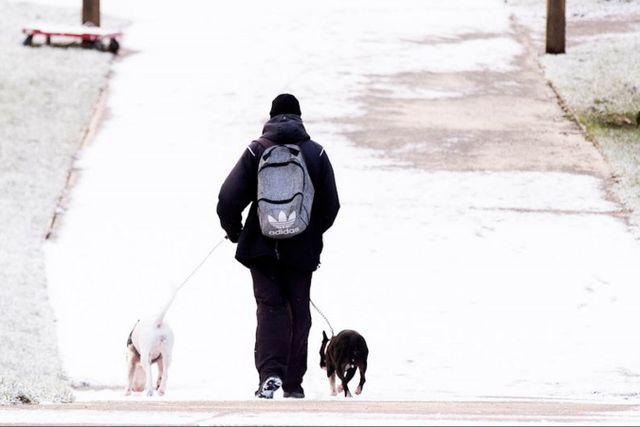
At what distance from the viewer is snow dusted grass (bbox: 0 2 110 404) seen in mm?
10156

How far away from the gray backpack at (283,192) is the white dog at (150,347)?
733mm

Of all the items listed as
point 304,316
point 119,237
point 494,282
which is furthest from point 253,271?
point 119,237

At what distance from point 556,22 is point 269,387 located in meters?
14.7

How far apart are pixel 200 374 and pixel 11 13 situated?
16.1m

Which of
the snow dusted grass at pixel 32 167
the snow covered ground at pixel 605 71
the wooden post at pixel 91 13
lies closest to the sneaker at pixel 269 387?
the snow dusted grass at pixel 32 167

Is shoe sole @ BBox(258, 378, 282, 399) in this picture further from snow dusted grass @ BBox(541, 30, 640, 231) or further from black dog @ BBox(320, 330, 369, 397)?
snow dusted grass @ BBox(541, 30, 640, 231)

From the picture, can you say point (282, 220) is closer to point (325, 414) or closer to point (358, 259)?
point (325, 414)

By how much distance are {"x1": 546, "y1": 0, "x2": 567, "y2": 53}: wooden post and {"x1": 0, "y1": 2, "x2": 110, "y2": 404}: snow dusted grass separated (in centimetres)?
625

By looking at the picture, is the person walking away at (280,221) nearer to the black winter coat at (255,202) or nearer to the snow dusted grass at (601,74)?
the black winter coat at (255,202)

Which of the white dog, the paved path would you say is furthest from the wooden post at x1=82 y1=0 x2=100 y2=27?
the paved path

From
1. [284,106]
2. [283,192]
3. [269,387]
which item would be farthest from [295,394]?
[284,106]

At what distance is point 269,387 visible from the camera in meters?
8.18

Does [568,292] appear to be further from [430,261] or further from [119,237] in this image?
[119,237]

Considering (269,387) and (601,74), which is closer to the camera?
(269,387)
